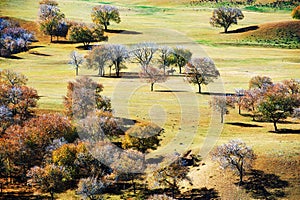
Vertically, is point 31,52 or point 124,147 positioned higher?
point 31,52

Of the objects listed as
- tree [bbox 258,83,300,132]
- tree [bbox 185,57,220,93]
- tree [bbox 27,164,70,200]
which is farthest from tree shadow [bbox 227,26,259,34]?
tree [bbox 27,164,70,200]

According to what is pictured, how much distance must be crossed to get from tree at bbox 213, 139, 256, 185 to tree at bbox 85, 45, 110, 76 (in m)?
69.3

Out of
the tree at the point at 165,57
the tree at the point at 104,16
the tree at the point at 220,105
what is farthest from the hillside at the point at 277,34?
the tree at the point at 220,105

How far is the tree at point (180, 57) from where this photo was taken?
5295 inches

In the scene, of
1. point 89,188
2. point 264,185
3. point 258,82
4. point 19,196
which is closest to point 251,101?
point 258,82

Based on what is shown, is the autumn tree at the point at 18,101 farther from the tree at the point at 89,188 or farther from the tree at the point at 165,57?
the tree at the point at 165,57

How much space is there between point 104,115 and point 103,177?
49.3ft

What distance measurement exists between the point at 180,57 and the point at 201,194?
77992mm

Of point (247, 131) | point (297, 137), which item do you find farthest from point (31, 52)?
point (297, 137)

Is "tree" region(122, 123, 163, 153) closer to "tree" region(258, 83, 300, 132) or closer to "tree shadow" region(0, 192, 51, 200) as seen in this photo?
"tree shadow" region(0, 192, 51, 200)

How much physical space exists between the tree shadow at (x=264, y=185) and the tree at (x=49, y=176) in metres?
26.5

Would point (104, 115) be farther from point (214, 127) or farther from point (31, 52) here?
point (31, 52)

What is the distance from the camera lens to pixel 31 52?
516 ft

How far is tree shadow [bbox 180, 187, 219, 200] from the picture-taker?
6201 cm
